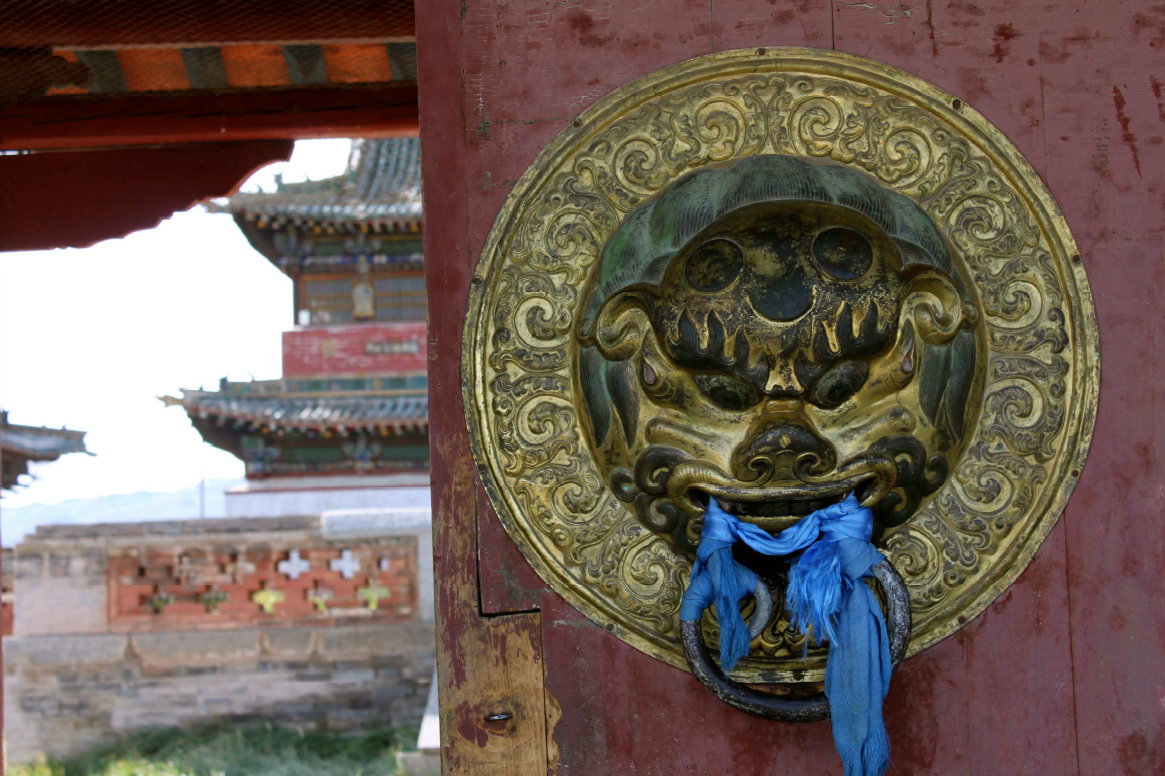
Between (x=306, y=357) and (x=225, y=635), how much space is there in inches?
218

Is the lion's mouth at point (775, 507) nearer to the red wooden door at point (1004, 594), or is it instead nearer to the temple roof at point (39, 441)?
the red wooden door at point (1004, 594)

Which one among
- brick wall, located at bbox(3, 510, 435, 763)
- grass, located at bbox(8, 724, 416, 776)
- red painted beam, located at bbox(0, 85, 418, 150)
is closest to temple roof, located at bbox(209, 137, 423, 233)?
brick wall, located at bbox(3, 510, 435, 763)

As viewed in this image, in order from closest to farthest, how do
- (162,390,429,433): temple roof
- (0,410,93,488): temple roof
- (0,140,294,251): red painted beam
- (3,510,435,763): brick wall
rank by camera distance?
(0,140,294,251): red painted beam → (3,510,435,763): brick wall → (0,410,93,488): temple roof → (162,390,429,433): temple roof

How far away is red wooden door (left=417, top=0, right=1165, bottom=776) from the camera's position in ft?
5.72

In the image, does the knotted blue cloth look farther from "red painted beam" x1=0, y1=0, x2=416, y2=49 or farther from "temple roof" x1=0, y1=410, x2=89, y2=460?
"temple roof" x1=0, y1=410, x2=89, y2=460

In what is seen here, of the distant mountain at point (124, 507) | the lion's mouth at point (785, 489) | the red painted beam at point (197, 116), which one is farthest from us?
the distant mountain at point (124, 507)

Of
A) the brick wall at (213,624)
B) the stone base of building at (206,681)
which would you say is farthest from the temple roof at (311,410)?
the stone base of building at (206,681)

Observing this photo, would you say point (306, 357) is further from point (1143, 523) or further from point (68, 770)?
point (1143, 523)

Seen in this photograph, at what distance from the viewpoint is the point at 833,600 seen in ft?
5.28

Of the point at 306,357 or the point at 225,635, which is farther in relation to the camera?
the point at 306,357

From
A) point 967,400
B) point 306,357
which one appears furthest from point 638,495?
point 306,357

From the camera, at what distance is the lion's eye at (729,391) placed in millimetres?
1734

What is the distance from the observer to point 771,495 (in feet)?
5.50

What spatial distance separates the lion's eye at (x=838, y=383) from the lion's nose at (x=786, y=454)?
59mm
